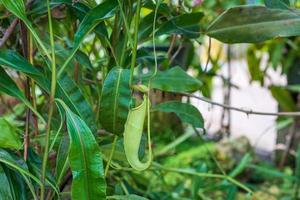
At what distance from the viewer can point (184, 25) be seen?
595mm

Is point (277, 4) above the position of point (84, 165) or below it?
above

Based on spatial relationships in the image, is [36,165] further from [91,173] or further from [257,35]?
[257,35]

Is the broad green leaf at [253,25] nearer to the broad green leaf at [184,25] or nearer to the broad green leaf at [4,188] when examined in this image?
the broad green leaf at [184,25]

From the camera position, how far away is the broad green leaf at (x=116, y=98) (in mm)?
453

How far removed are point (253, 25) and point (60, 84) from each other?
0.22 meters

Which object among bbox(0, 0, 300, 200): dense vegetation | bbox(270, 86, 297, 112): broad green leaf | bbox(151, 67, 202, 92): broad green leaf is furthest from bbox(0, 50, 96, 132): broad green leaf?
bbox(270, 86, 297, 112): broad green leaf

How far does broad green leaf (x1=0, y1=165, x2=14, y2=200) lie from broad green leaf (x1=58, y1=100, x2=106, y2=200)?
89 millimetres

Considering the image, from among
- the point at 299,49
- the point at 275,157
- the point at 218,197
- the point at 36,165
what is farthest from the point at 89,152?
the point at 275,157

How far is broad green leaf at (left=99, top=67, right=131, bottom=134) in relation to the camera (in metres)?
0.45

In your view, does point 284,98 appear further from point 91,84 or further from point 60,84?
point 60,84

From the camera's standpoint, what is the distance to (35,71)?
460mm

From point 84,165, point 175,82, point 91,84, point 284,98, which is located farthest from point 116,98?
point 284,98

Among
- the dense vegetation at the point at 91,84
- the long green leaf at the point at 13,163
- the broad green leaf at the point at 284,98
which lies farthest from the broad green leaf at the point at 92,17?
the broad green leaf at the point at 284,98

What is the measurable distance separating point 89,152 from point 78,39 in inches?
4.2
